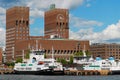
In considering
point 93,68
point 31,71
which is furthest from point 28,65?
point 93,68

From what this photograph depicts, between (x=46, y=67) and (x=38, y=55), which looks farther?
(x=38, y=55)

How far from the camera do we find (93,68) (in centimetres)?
19850

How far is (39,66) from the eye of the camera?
175 m

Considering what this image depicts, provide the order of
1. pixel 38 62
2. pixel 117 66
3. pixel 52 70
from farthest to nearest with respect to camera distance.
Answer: pixel 117 66, pixel 38 62, pixel 52 70

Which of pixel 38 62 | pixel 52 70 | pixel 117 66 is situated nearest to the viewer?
pixel 52 70

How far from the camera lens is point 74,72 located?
621ft

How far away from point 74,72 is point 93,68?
13898mm

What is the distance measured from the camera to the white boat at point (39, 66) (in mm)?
167250

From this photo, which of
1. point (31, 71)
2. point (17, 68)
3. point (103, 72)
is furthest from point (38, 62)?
point (103, 72)

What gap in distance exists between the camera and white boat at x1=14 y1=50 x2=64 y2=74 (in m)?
167

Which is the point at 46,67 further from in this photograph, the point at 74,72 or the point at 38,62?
the point at 74,72

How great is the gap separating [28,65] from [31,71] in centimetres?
570

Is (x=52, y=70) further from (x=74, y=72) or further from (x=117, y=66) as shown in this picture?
(x=117, y=66)

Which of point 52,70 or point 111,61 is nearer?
point 52,70
